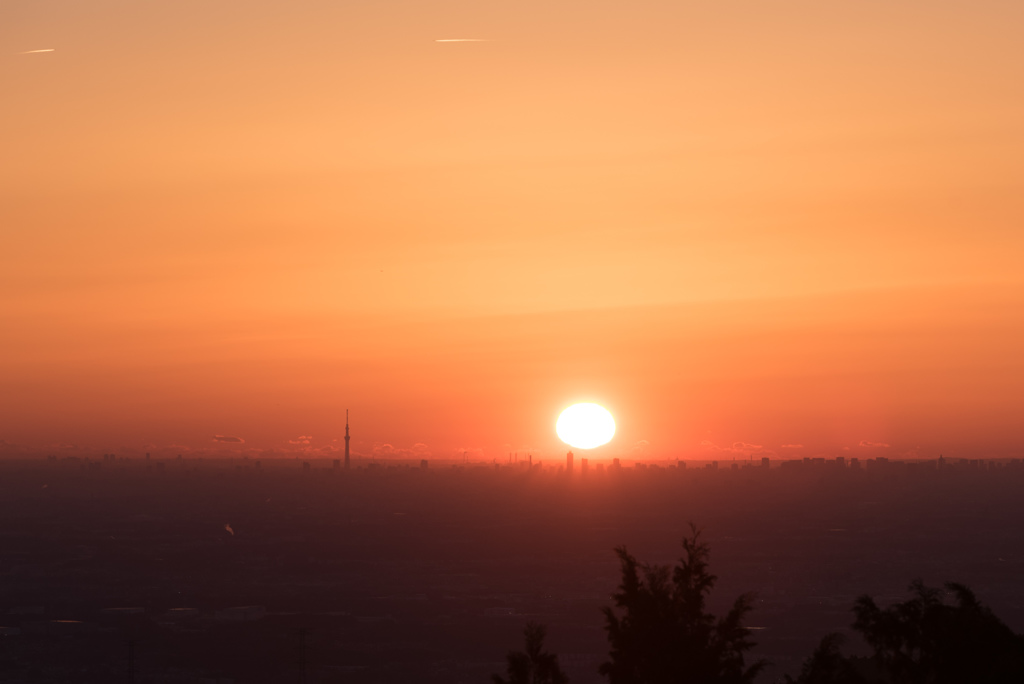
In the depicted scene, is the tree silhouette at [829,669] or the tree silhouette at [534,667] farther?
the tree silhouette at [534,667]

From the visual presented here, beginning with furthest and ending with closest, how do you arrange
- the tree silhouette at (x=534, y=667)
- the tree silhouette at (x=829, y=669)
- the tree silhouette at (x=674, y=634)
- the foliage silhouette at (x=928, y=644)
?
the tree silhouette at (x=534, y=667) → the tree silhouette at (x=674, y=634) → the foliage silhouette at (x=928, y=644) → the tree silhouette at (x=829, y=669)

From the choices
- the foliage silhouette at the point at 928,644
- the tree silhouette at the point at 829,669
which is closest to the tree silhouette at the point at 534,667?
the tree silhouette at the point at 829,669

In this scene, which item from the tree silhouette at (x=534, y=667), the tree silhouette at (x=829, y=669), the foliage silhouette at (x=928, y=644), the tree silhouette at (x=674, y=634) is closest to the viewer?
the tree silhouette at (x=829, y=669)

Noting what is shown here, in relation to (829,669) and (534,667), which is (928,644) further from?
(534,667)

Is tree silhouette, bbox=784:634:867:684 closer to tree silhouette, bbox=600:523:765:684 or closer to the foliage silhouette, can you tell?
the foliage silhouette

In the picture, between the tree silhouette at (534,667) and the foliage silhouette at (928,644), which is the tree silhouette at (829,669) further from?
the tree silhouette at (534,667)

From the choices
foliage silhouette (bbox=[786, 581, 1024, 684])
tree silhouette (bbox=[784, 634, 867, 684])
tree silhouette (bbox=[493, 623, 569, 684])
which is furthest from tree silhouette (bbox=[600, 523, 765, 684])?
foliage silhouette (bbox=[786, 581, 1024, 684])

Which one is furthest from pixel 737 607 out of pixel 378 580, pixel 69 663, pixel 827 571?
pixel 827 571
